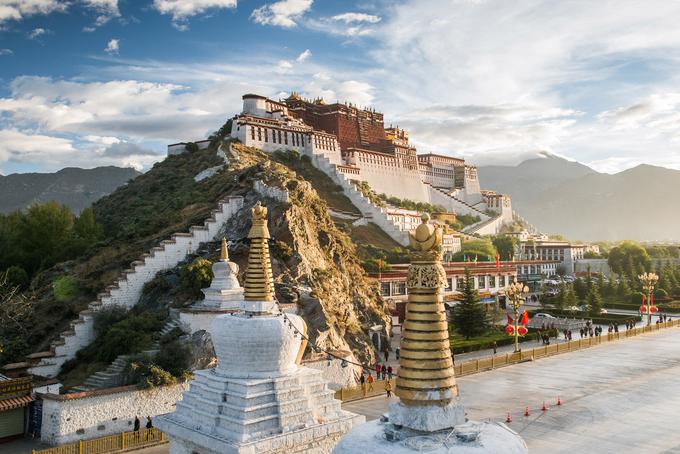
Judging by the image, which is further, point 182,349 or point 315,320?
point 315,320

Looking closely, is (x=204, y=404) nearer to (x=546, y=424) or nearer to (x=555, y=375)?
(x=546, y=424)

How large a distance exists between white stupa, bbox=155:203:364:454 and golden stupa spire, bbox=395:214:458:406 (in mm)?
7987

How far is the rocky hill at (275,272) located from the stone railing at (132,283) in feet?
2.05

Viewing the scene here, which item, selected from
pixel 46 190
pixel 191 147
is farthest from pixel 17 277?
pixel 46 190

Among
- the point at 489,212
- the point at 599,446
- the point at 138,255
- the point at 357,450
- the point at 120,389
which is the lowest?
the point at 599,446

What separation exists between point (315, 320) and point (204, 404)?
14509 millimetres

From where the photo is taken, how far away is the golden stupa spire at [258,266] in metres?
17.0

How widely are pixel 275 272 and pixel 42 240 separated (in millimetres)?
23802

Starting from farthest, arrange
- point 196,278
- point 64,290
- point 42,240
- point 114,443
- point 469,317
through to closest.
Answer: point 42,240, point 469,317, point 64,290, point 196,278, point 114,443

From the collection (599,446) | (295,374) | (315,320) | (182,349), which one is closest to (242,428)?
(295,374)

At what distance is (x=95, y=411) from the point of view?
2183 centimetres

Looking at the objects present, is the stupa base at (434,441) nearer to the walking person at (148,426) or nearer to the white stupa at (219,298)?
the walking person at (148,426)

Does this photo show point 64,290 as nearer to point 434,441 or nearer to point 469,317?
point 469,317

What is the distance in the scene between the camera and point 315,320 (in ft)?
101
